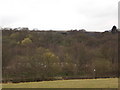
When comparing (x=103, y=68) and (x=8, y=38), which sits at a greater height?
(x=8, y=38)

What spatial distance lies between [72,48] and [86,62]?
10.1m

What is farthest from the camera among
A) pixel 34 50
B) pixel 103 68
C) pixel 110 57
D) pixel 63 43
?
pixel 63 43

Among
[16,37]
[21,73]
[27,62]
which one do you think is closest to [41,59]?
[27,62]

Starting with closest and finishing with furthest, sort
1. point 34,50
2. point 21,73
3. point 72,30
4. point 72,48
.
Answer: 1. point 21,73
2. point 34,50
3. point 72,48
4. point 72,30

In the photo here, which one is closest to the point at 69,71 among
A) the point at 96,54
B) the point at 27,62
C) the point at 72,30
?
the point at 27,62

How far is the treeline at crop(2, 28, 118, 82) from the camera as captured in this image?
1864 inches

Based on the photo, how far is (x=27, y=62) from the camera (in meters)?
51.8

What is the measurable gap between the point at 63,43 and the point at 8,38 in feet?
51.4

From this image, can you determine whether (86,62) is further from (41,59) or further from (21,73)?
(21,73)

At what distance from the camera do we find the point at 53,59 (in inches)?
2147

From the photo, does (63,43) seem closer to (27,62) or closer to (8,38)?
(8,38)

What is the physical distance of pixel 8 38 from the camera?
72.3 meters

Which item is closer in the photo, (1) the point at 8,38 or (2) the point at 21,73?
(2) the point at 21,73

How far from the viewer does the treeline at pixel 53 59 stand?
47.3 m
